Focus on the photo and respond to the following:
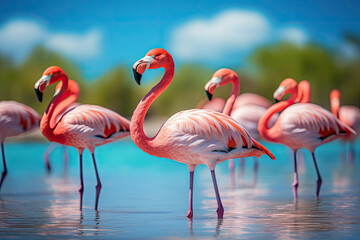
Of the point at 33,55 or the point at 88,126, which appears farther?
the point at 33,55

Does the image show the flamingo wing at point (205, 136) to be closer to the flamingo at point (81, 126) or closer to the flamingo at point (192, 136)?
the flamingo at point (192, 136)

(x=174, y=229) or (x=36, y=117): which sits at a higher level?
(x=36, y=117)

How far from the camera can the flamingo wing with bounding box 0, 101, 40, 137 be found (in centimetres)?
733

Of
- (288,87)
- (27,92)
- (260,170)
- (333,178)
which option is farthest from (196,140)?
(27,92)

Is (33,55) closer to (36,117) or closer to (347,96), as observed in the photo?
(347,96)

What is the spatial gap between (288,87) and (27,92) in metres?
22.6

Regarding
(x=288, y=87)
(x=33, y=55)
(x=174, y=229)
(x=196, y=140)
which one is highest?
(x=33, y=55)

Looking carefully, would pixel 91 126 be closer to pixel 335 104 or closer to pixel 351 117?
pixel 335 104

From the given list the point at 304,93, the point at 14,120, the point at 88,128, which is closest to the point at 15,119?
the point at 14,120

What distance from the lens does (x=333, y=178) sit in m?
8.77

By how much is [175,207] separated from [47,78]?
70.3 inches

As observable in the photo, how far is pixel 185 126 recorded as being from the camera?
5.01m

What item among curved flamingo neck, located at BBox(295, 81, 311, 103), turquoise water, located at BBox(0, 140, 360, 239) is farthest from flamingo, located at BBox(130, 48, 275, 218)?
curved flamingo neck, located at BBox(295, 81, 311, 103)

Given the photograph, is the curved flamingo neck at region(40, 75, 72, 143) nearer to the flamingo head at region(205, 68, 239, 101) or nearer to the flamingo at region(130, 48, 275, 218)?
the flamingo at region(130, 48, 275, 218)
